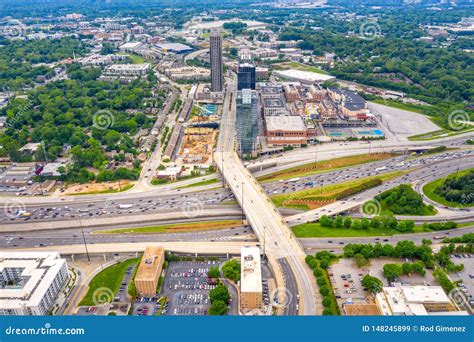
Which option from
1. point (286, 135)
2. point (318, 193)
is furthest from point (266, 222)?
point (286, 135)

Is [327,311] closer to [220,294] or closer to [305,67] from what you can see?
[220,294]

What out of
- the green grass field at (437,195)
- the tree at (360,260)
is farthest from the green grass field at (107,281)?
the green grass field at (437,195)

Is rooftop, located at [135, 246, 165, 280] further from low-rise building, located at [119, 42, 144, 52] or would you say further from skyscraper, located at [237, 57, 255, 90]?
low-rise building, located at [119, 42, 144, 52]

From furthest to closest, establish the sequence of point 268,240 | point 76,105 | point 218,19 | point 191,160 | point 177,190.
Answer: point 218,19 → point 76,105 → point 191,160 → point 177,190 → point 268,240

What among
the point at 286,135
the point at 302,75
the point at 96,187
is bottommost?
the point at 96,187

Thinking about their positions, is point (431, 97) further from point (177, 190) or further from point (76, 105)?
point (76, 105)

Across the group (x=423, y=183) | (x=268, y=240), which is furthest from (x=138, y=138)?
(x=423, y=183)
